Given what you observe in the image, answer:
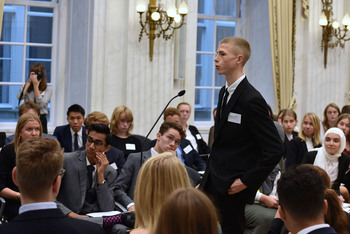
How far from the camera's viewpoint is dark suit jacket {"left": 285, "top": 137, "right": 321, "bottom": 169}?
614cm

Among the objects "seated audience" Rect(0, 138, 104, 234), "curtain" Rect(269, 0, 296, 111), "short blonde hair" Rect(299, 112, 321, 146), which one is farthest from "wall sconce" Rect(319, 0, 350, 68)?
"seated audience" Rect(0, 138, 104, 234)

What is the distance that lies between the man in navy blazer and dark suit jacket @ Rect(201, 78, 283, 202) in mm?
3079

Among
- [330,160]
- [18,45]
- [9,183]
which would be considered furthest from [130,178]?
[18,45]

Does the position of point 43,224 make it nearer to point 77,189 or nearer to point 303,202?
point 303,202

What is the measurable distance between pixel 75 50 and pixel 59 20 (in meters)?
0.61

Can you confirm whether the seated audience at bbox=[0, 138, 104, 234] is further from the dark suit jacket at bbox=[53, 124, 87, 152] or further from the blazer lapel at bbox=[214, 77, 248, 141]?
the dark suit jacket at bbox=[53, 124, 87, 152]

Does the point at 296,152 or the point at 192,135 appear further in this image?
the point at 192,135

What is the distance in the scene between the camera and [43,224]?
1.80 m

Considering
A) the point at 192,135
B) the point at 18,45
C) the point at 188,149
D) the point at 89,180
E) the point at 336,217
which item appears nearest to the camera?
the point at 336,217

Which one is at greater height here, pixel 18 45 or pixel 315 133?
pixel 18 45

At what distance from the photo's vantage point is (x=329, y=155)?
533 centimetres

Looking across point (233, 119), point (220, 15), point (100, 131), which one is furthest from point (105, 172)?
point (220, 15)

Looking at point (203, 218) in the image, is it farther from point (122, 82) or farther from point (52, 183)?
point (122, 82)

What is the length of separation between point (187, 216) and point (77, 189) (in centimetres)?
263
